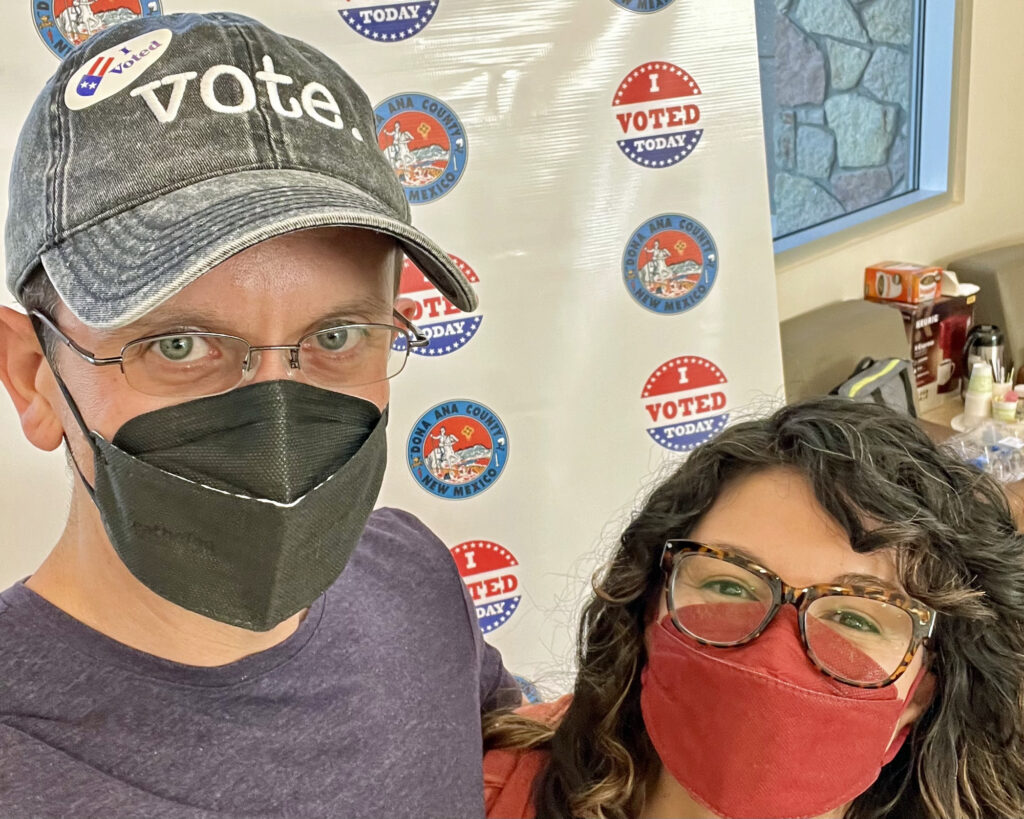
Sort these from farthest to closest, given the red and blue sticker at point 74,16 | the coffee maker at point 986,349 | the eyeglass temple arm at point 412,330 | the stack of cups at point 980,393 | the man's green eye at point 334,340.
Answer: the coffee maker at point 986,349 → the stack of cups at point 980,393 → the red and blue sticker at point 74,16 → the eyeglass temple arm at point 412,330 → the man's green eye at point 334,340

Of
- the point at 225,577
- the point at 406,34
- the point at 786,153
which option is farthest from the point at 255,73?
the point at 786,153

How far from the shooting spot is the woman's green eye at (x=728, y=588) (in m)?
1.00

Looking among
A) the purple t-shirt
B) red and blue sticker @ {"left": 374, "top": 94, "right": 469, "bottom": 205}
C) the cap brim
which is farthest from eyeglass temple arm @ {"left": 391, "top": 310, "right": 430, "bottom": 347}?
red and blue sticker @ {"left": 374, "top": 94, "right": 469, "bottom": 205}

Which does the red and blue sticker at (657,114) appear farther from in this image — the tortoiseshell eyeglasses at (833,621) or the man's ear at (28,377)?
the man's ear at (28,377)

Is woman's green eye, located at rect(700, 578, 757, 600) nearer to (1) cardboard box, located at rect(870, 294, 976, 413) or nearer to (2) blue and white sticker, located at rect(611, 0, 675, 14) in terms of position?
(2) blue and white sticker, located at rect(611, 0, 675, 14)

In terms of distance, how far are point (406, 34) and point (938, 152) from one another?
260 cm

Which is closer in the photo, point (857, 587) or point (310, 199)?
point (310, 199)

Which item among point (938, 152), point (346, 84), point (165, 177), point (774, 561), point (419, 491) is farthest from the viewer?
point (938, 152)

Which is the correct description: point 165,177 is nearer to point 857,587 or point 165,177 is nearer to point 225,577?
point 225,577

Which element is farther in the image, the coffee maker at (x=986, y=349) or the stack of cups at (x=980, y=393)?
the coffee maker at (x=986, y=349)

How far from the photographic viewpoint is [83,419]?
79 cm

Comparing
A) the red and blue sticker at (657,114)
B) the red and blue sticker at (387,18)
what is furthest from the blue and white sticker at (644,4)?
the red and blue sticker at (387,18)

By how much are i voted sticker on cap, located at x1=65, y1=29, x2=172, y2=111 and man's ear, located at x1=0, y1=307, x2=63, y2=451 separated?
0.21m

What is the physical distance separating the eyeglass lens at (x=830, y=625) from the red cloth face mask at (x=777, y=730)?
11 millimetres
